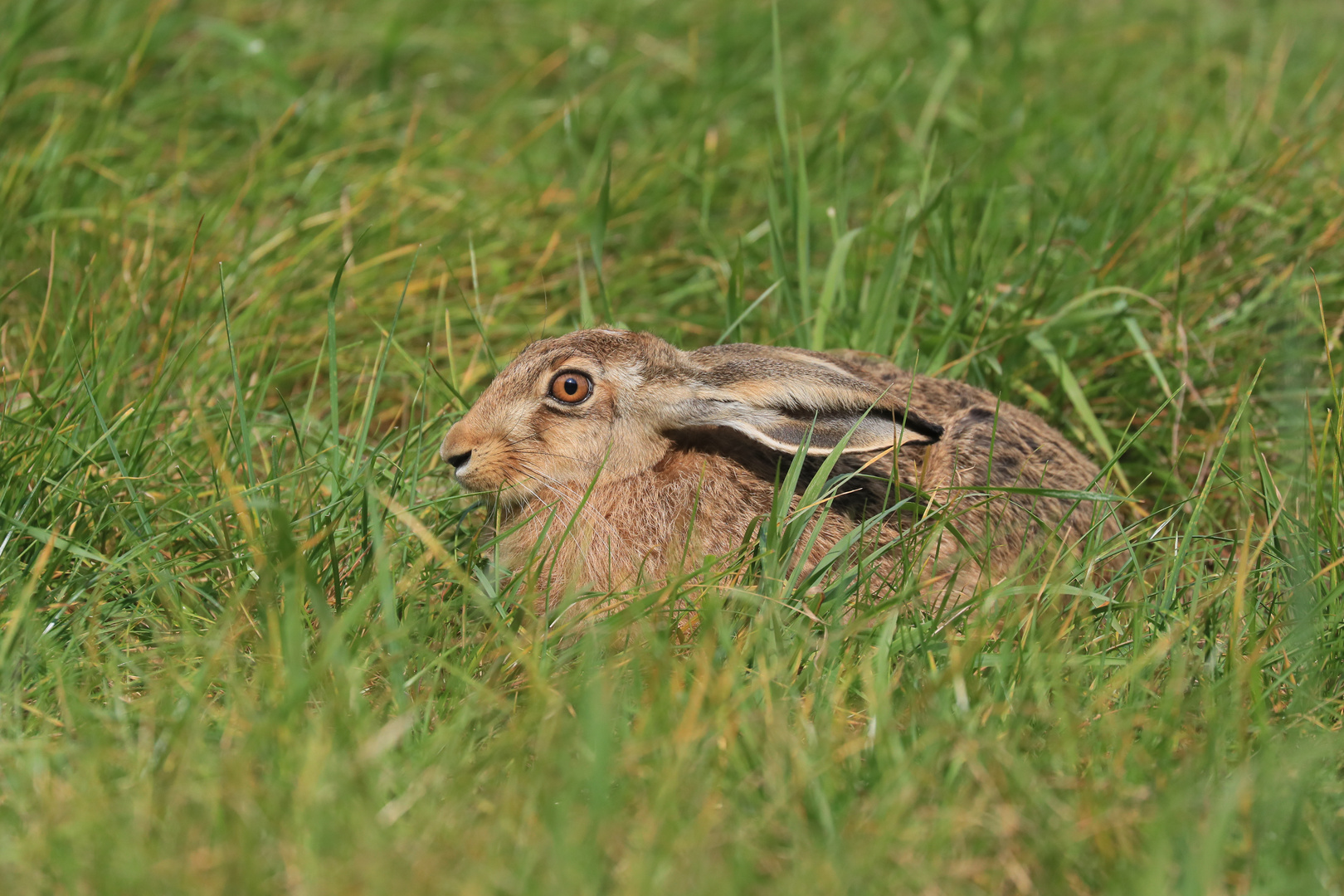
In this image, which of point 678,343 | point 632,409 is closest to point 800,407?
point 632,409

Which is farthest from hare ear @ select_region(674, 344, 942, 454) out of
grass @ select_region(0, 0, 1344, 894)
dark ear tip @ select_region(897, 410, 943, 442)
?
grass @ select_region(0, 0, 1344, 894)

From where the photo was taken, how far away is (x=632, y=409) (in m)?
3.94

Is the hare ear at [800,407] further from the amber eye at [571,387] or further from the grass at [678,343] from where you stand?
the grass at [678,343]

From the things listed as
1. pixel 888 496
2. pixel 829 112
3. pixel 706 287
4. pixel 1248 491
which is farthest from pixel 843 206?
pixel 1248 491

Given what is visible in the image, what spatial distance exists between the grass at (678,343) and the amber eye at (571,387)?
0.39 metres

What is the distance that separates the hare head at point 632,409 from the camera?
3.66 m

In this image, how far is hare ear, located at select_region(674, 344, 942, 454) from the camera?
3.59m

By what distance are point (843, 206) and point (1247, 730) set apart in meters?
→ 2.65

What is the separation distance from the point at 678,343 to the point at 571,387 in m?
1.02

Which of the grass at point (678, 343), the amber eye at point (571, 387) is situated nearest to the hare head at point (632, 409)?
the amber eye at point (571, 387)

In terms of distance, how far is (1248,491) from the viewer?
356cm

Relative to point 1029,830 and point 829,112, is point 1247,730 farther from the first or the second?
point 829,112

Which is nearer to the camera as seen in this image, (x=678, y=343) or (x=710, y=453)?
(x=710, y=453)

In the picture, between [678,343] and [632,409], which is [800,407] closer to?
[632,409]
